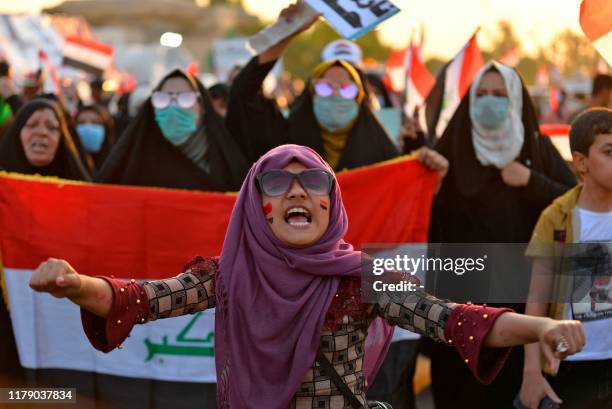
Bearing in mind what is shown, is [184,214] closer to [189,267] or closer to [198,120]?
[198,120]

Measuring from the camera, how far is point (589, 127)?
160 inches

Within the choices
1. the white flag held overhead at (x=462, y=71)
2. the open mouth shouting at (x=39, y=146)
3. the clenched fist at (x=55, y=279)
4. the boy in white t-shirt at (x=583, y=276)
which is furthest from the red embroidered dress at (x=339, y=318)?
the white flag held overhead at (x=462, y=71)

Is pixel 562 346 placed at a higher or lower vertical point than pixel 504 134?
lower

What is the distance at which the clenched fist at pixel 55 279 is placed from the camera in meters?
2.56

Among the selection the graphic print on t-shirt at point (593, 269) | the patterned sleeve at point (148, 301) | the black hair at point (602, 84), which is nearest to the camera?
the patterned sleeve at point (148, 301)

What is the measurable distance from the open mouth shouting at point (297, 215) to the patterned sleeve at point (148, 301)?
313 millimetres

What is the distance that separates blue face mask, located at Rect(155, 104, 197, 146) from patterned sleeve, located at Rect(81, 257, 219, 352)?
2422 millimetres

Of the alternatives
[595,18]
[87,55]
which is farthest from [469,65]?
[87,55]

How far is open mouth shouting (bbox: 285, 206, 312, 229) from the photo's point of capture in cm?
297

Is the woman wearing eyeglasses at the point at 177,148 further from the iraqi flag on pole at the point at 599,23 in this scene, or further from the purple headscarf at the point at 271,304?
the purple headscarf at the point at 271,304

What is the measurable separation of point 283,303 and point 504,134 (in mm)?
2540

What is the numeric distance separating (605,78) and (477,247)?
3361 mm
